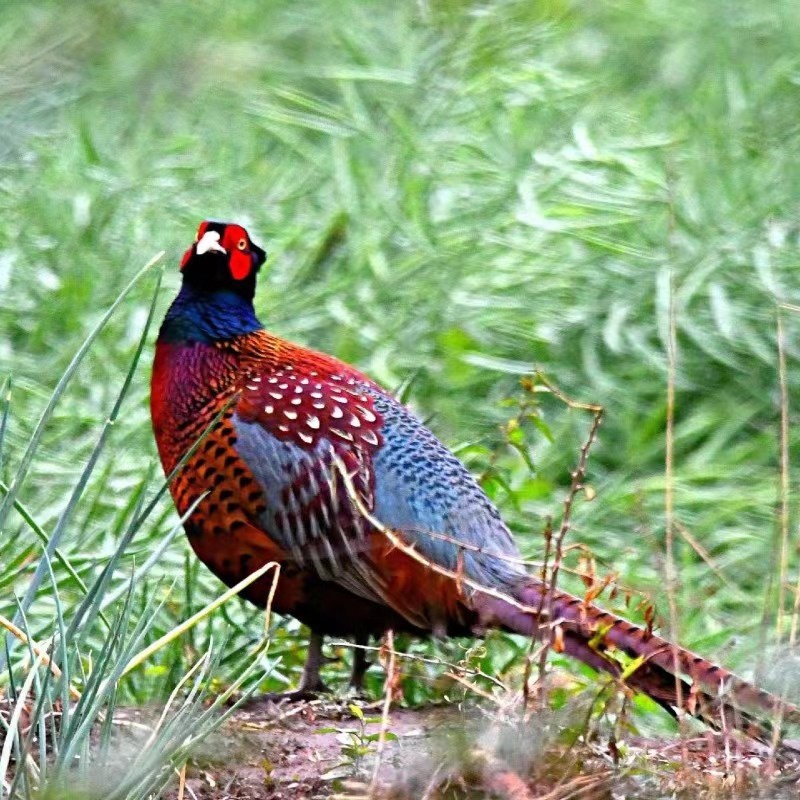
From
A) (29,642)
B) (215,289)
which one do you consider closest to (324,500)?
(215,289)

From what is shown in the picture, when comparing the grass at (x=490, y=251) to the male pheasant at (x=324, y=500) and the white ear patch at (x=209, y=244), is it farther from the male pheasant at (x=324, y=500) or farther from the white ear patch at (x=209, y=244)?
the white ear patch at (x=209, y=244)

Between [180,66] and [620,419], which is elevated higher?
[180,66]

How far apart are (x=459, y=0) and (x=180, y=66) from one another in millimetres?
780

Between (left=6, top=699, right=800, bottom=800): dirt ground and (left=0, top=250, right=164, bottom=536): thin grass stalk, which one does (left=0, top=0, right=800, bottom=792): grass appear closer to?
(left=6, top=699, right=800, bottom=800): dirt ground

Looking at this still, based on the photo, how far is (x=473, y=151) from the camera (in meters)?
5.64

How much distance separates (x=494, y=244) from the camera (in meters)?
5.28

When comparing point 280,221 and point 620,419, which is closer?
point 620,419

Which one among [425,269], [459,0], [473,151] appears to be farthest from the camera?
[473,151]

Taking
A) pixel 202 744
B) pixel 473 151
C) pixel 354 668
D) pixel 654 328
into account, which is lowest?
pixel 354 668

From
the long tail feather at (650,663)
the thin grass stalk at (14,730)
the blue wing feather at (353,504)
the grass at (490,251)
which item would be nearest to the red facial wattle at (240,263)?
the blue wing feather at (353,504)

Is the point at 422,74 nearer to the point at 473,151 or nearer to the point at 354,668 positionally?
the point at 473,151

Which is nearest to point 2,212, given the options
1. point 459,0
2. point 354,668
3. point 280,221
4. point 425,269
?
point 280,221

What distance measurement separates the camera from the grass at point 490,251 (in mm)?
4305

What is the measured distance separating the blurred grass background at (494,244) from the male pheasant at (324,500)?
12.7 inches
